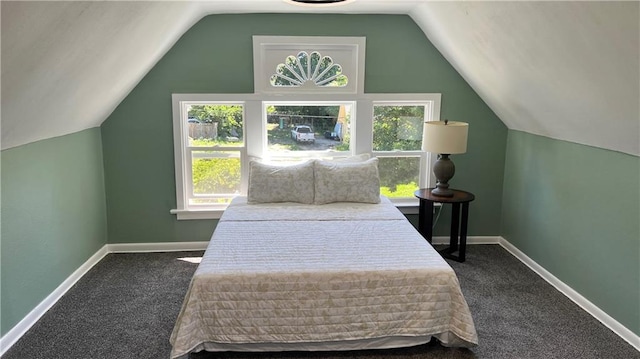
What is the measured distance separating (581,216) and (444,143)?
43.6 inches

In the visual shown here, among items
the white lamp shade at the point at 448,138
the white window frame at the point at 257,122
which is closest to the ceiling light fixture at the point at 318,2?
the white window frame at the point at 257,122

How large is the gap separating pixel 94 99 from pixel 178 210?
1.26 m

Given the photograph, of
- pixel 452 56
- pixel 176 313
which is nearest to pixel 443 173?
pixel 452 56

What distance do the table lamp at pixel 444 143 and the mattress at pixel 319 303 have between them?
1.24 meters

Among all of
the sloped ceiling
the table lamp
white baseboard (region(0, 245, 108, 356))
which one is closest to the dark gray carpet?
white baseboard (region(0, 245, 108, 356))

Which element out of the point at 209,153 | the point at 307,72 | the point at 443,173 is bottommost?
the point at 443,173

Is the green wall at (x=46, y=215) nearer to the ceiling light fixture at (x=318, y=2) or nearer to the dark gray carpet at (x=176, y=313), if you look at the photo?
the dark gray carpet at (x=176, y=313)

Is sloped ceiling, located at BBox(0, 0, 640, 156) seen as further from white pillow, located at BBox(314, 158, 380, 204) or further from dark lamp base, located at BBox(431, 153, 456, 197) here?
white pillow, located at BBox(314, 158, 380, 204)

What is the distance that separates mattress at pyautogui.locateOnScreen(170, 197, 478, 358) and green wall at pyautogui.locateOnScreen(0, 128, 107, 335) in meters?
1.15

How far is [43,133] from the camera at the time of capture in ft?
9.45

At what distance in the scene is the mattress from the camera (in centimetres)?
234

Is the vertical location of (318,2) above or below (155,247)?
above

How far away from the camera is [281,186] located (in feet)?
12.1

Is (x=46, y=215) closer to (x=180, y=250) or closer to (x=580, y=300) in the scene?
(x=180, y=250)
